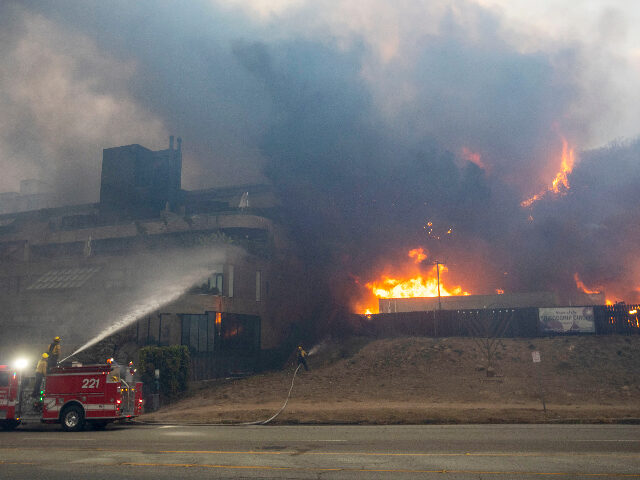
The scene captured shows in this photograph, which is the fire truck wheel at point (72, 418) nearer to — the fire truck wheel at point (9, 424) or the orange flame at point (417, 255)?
the fire truck wheel at point (9, 424)

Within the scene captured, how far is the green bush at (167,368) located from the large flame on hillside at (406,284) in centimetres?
2515

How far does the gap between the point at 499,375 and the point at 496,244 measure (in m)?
29.2

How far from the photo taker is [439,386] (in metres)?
31.5

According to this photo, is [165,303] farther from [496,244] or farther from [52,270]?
[496,244]

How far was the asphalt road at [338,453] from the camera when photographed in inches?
397

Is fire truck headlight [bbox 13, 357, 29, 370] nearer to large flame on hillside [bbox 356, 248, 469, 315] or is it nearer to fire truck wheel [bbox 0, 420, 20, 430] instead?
fire truck wheel [bbox 0, 420, 20, 430]

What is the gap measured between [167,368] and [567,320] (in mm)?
29578

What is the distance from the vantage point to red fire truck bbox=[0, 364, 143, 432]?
19.7 meters

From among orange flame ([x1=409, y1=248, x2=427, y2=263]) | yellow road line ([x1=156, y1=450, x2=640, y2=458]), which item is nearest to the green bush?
yellow road line ([x1=156, y1=450, x2=640, y2=458])

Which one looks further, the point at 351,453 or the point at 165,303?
the point at 165,303

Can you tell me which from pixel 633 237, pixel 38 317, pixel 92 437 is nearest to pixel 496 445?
pixel 92 437

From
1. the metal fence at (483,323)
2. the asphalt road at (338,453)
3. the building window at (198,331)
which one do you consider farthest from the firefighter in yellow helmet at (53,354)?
the metal fence at (483,323)

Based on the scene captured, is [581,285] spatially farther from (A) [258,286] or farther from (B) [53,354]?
(B) [53,354]

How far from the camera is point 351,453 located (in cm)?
1235
